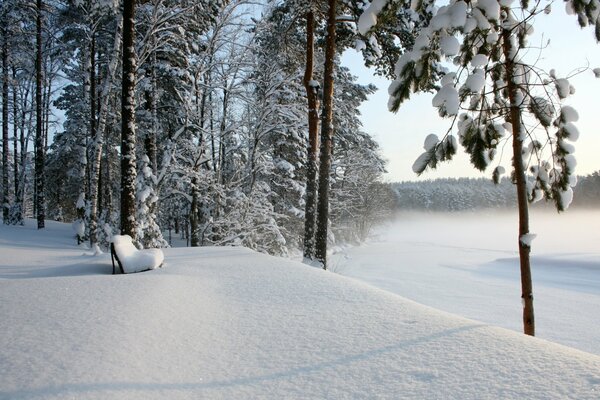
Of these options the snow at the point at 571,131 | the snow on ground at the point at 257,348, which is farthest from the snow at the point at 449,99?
the snow on ground at the point at 257,348

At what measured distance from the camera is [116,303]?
137 inches

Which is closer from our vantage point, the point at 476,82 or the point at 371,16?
the point at 476,82

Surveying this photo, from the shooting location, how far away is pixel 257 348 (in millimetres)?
2697

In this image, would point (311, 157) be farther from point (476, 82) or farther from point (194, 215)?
point (476, 82)

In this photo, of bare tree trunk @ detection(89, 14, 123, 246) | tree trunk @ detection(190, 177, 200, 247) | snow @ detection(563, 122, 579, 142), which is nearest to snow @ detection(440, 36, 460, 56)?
snow @ detection(563, 122, 579, 142)

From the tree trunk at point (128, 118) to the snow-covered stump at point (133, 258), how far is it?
6.06 feet

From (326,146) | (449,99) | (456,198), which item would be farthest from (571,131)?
(456,198)

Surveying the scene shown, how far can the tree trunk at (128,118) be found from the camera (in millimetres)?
6988

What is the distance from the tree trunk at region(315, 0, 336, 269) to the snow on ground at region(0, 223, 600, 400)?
15.2 ft

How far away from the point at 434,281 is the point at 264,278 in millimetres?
10647

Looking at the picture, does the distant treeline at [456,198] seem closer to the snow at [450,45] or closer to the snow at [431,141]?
the snow at [431,141]

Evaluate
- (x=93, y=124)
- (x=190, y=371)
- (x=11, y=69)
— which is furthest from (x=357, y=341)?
(x=11, y=69)

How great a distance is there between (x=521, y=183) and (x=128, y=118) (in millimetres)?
6938

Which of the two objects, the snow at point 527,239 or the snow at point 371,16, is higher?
the snow at point 371,16
